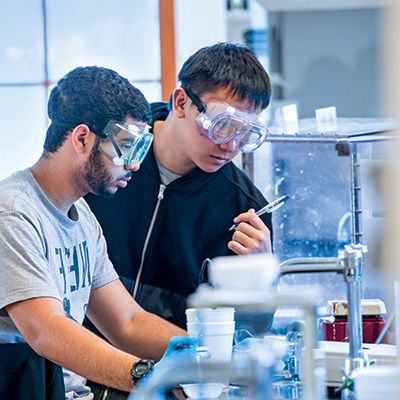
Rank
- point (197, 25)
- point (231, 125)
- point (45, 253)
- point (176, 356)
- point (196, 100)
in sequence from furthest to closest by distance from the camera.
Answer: point (197, 25) → point (196, 100) → point (231, 125) → point (45, 253) → point (176, 356)

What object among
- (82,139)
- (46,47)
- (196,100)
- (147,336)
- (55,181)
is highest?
(46,47)

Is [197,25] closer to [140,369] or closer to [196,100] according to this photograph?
[196,100]

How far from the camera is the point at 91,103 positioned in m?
1.79

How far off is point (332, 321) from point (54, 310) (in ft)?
2.86

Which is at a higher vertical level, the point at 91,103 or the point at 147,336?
the point at 91,103

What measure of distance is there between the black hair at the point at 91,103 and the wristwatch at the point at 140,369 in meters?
0.61

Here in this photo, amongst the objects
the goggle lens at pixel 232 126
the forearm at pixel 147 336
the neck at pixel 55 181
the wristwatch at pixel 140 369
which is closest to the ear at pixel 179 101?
the goggle lens at pixel 232 126

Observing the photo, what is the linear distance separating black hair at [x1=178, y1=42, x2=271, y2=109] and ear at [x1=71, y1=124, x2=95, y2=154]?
0.41m

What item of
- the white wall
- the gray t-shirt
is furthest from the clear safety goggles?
the white wall

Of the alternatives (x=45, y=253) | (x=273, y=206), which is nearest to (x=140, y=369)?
(x=45, y=253)

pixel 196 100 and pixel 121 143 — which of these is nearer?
pixel 121 143

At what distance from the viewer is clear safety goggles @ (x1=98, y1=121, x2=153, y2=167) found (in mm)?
1769

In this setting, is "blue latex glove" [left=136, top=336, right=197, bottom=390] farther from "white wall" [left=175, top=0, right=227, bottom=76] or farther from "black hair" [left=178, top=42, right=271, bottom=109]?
"white wall" [left=175, top=0, right=227, bottom=76]

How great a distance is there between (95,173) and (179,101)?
455mm
